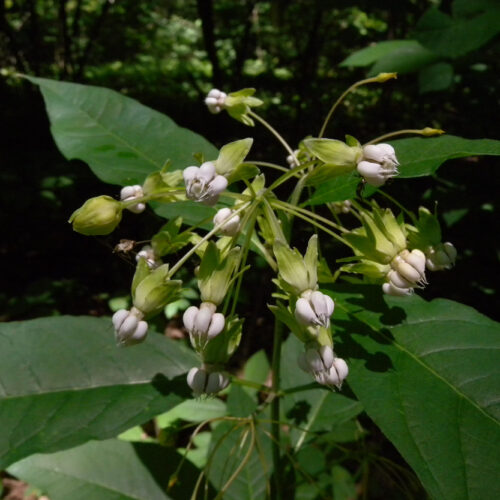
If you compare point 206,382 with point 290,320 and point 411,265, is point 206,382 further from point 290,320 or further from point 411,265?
point 411,265

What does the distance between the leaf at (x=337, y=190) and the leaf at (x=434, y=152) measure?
0.07m

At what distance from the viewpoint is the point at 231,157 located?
721mm

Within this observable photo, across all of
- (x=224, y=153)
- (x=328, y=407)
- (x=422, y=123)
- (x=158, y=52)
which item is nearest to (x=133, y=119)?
(x=224, y=153)

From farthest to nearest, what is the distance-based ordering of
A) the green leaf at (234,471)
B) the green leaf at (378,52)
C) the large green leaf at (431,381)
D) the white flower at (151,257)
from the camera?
the green leaf at (378,52) → the green leaf at (234,471) → the white flower at (151,257) → the large green leaf at (431,381)

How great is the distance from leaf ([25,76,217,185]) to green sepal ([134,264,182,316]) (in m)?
0.36

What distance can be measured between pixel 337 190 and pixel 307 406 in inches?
30.3

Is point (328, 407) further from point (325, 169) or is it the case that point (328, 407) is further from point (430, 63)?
point (430, 63)

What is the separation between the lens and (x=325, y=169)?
0.73 metres

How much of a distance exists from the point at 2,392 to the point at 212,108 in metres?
0.64

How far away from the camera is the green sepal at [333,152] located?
27.5 inches

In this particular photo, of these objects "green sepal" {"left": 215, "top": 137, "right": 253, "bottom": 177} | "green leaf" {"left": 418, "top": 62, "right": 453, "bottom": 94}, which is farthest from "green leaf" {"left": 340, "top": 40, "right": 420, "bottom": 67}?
"green sepal" {"left": 215, "top": 137, "right": 253, "bottom": 177}

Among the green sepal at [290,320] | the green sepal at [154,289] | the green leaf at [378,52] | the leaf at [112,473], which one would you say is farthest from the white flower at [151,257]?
the green leaf at [378,52]

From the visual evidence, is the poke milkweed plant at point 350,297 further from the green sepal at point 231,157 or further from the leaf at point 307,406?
the leaf at point 307,406

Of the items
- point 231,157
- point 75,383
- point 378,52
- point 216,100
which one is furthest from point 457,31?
point 75,383
